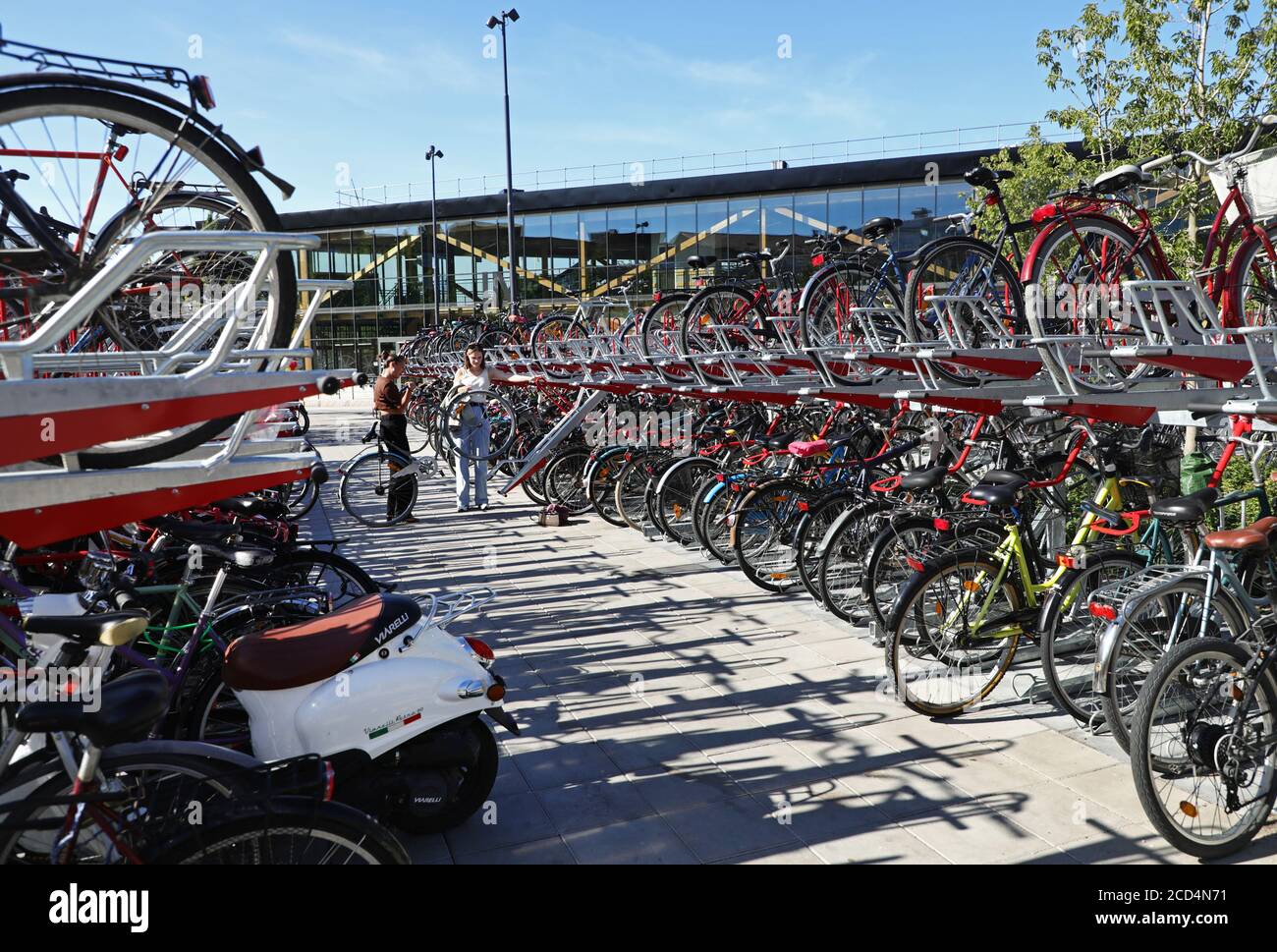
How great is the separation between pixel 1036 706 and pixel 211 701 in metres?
3.76

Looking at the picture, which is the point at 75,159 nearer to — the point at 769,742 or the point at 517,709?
the point at 517,709

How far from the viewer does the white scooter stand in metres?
3.06

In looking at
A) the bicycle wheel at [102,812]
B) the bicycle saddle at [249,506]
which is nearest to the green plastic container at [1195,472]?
the bicycle wheel at [102,812]

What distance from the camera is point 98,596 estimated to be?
11.0ft

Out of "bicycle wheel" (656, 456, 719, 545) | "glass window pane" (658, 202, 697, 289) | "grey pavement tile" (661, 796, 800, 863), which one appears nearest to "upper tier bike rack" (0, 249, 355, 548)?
"grey pavement tile" (661, 796, 800, 863)

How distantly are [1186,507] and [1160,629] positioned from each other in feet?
1.62

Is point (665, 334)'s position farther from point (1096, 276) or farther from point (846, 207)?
point (846, 207)

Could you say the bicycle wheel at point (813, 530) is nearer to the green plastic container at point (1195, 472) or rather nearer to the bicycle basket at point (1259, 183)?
the green plastic container at point (1195, 472)

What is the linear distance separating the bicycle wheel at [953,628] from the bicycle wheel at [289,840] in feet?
8.95

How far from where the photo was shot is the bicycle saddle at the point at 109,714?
6.37 feet

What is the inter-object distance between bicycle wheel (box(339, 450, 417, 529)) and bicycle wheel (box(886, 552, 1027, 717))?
683cm

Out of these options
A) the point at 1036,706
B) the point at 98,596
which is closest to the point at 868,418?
the point at 1036,706

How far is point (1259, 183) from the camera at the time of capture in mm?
4539
